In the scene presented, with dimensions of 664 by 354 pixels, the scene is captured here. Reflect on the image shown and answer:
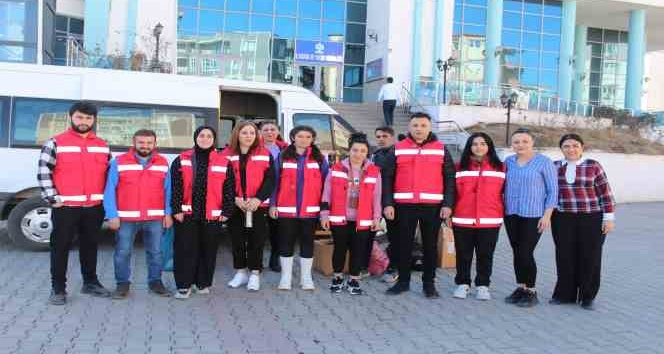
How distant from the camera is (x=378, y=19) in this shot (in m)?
26.4

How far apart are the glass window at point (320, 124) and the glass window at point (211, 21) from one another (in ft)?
61.8

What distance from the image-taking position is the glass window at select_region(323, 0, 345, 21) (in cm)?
2731

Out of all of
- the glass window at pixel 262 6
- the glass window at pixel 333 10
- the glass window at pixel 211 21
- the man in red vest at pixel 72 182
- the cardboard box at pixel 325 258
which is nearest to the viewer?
the man in red vest at pixel 72 182

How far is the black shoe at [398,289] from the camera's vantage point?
6375 millimetres

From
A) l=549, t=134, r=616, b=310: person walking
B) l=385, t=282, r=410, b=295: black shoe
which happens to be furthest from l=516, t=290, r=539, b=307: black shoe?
l=385, t=282, r=410, b=295: black shoe

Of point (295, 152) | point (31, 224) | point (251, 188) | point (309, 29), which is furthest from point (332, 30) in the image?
point (251, 188)

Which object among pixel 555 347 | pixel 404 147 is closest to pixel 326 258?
pixel 404 147

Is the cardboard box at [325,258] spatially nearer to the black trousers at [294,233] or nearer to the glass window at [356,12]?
the black trousers at [294,233]

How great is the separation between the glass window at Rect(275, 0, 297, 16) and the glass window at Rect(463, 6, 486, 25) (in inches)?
340

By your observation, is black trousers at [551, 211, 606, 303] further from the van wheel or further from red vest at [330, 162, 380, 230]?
the van wheel

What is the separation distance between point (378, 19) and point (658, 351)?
23.1 meters

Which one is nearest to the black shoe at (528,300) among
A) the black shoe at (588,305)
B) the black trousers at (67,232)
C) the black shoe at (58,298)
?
the black shoe at (588,305)

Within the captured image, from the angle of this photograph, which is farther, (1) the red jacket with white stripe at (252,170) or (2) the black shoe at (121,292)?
(1) the red jacket with white stripe at (252,170)

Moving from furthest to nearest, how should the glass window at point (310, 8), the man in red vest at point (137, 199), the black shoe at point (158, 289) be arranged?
the glass window at point (310, 8), the black shoe at point (158, 289), the man in red vest at point (137, 199)
